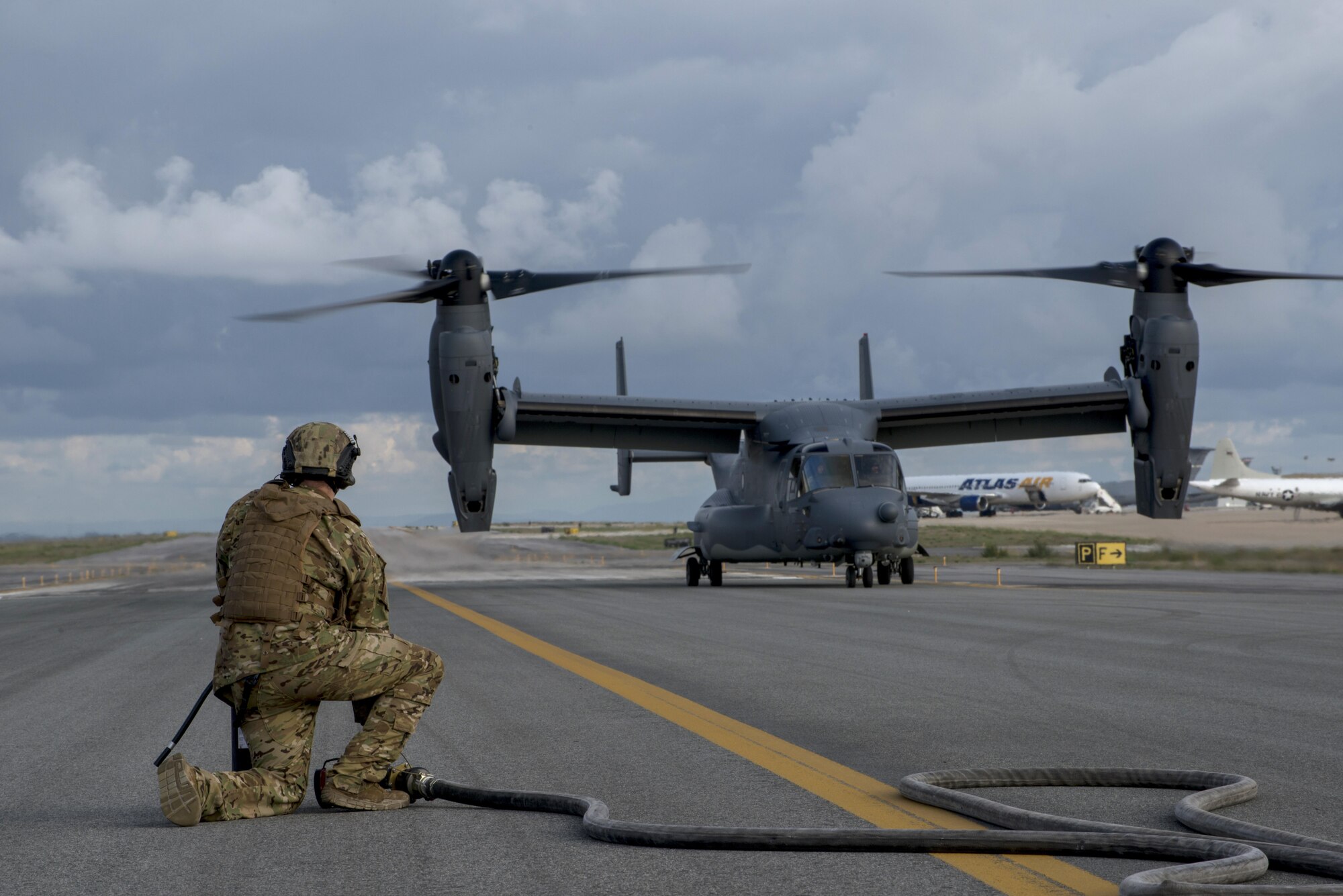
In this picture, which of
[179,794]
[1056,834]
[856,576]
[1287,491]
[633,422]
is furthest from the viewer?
[1287,491]

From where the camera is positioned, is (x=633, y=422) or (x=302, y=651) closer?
(x=302, y=651)

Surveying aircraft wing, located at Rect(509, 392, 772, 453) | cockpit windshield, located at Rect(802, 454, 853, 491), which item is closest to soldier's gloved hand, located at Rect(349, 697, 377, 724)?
cockpit windshield, located at Rect(802, 454, 853, 491)

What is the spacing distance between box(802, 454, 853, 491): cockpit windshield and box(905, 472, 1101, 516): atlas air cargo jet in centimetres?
6453

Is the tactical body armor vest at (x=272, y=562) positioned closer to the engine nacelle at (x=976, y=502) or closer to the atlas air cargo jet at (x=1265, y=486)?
the atlas air cargo jet at (x=1265, y=486)

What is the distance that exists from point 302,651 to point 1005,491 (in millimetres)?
91905

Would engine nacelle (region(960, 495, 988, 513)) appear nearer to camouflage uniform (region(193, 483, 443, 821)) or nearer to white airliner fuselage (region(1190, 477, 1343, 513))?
white airliner fuselage (region(1190, 477, 1343, 513))

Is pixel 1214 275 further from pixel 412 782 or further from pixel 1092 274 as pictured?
pixel 412 782

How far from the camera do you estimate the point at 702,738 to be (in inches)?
245

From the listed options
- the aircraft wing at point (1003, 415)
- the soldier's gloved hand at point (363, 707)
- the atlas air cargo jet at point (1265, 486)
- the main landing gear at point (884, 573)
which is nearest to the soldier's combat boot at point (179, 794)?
the soldier's gloved hand at point (363, 707)

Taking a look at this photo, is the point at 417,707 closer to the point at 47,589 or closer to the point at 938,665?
the point at 938,665

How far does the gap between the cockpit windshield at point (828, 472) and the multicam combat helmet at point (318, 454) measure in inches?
694

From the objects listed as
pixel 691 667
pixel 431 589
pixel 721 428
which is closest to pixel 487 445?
pixel 431 589

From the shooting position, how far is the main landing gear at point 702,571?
26438 millimetres

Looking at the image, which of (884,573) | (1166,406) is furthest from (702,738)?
(1166,406)
